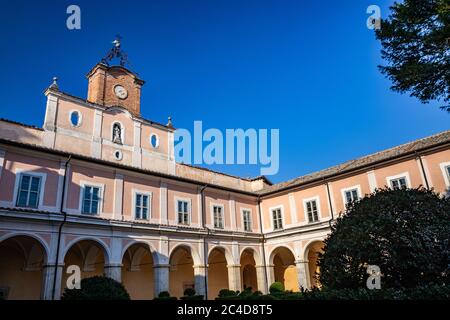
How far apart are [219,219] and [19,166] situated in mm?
12805

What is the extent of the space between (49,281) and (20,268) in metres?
4.52

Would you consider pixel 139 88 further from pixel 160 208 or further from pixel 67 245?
pixel 67 245

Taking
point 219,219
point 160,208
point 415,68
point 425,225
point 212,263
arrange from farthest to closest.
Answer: point 212,263
point 219,219
point 160,208
point 415,68
point 425,225

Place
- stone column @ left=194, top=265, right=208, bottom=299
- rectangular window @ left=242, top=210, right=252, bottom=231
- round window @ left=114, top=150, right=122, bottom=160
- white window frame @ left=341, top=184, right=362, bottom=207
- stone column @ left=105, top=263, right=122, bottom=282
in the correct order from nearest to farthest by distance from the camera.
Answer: stone column @ left=105, top=263, right=122, bottom=282 < stone column @ left=194, top=265, right=208, bottom=299 < round window @ left=114, top=150, right=122, bottom=160 < white window frame @ left=341, top=184, right=362, bottom=207 < rectangular window @ left=242, top=210, right=252, bottom=231

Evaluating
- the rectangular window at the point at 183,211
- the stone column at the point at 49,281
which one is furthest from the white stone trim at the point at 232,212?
the stone column at the point at 49,281

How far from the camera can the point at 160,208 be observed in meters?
20.3

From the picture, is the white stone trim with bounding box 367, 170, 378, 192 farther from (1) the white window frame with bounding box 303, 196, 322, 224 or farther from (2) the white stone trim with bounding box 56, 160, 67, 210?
(2) the white stone trim with bounding box 56, 160, 67, 210

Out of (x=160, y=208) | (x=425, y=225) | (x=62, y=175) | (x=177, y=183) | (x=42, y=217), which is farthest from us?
(x=177, y=183)

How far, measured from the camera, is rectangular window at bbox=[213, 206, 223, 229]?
23.3m

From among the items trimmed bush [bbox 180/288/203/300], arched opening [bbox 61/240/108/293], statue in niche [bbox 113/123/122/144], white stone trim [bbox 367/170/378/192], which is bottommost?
trimmed bush [bbox 180/288/203/300]

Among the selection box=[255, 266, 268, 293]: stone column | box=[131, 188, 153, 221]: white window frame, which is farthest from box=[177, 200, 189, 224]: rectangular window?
box=[255, 266, 268, 293]: stone column

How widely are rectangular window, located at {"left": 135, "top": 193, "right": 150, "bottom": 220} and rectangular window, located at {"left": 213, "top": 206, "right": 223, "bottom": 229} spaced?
5.41 metres

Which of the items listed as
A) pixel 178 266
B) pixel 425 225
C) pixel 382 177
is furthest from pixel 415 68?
pixel 178 266

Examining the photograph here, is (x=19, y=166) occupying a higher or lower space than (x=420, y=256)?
higher
